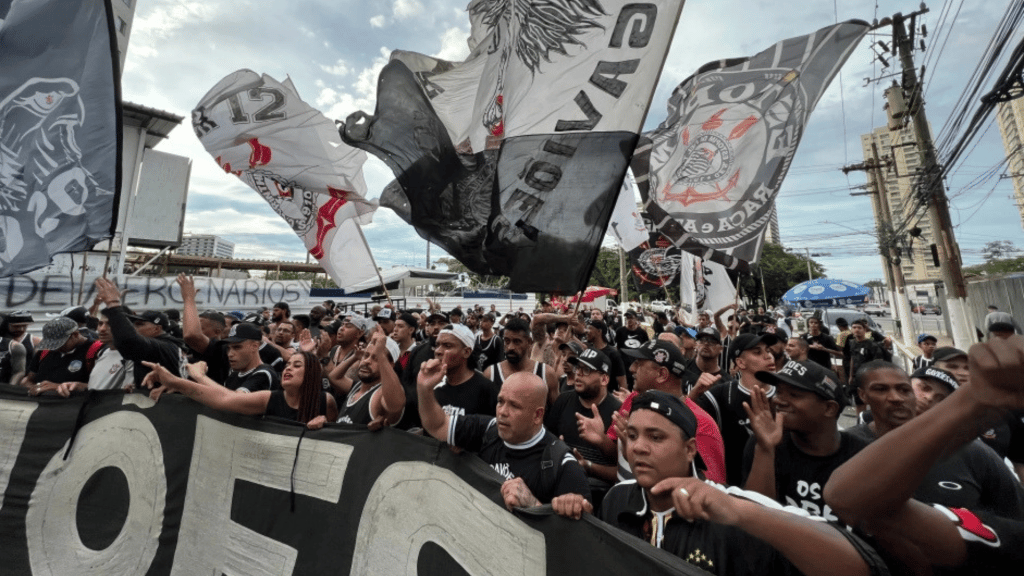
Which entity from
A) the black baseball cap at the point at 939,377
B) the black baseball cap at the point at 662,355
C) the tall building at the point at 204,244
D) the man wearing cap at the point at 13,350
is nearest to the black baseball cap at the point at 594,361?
the black baseball cap at the point at 662,355

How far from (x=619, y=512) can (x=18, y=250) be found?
477cm

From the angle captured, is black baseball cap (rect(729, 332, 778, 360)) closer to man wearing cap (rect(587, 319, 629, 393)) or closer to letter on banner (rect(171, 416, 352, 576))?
man wearing cap (rect(587, 319, 629, 393))

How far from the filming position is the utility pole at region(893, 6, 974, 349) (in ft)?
32.1

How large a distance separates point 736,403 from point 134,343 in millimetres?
4449

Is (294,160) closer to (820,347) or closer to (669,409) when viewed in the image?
(669,409)

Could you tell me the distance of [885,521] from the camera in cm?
109

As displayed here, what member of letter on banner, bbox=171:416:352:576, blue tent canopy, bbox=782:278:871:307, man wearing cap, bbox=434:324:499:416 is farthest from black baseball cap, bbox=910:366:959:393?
blue tent canopy, bbox=782:278:871:307

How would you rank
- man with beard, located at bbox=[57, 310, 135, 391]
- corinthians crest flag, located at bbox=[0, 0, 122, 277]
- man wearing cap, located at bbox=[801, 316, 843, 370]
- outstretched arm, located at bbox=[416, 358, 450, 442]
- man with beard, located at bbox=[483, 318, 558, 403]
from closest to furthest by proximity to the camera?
outstretched arm, located at bbox=[416, 358, 450, 442] < corinthians crest flag, located at bbox=[0, 0, 122, 277] < man with beard, located at bbox=[57, 310, 135, 391] < man with beard, located at bbox=[483, 318, 558, 403] < man wearing cap, located at bbox=[801, 316, 843, 370]

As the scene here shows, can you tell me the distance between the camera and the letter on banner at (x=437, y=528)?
5.97 feet

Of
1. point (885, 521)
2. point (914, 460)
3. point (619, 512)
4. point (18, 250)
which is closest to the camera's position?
point (914, 460)

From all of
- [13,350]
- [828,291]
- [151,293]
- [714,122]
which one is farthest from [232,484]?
[828,291]

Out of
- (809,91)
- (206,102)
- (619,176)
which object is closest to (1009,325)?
(809,91)

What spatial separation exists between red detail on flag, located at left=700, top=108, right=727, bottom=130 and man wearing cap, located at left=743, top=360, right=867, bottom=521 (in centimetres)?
358

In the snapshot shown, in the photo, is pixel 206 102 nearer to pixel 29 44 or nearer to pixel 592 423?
pixel 29 44
